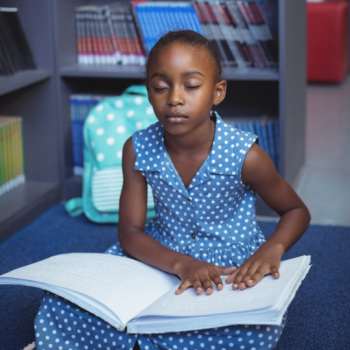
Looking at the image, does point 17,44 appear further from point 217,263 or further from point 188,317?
point 188,317

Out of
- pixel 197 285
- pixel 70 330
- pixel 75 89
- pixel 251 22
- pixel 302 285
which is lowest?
pixel 302 285

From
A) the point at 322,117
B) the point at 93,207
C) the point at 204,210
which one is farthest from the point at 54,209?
the point at 322,117

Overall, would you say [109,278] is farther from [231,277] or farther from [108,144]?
[108,144]

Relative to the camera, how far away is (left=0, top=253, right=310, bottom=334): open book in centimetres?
81

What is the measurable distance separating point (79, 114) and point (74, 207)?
1.20ft

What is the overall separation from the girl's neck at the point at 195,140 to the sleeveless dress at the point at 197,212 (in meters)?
0.02

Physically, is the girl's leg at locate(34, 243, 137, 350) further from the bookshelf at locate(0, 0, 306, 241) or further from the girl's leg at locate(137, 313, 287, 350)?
the bookshelf at locate(0, 0, 306, 241)

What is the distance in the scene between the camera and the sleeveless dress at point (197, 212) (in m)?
0.97

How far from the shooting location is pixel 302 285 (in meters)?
1.34

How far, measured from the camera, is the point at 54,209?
6.32 ft

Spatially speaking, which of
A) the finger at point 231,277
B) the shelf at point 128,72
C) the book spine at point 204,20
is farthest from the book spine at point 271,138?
the finger at point 231,277

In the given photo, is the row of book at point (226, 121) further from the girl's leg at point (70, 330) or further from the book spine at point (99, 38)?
the girl's leg at point (70, 330)

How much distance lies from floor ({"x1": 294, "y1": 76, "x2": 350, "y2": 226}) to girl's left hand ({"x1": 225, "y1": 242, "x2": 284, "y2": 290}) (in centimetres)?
82

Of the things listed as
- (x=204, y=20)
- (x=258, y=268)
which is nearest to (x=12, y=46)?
(x=204, y=20)
